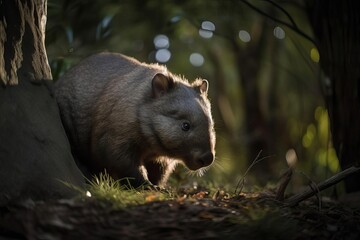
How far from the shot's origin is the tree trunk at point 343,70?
602 cm

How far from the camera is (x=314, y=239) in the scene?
4.44 metres

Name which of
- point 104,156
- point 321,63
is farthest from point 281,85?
point 104,156

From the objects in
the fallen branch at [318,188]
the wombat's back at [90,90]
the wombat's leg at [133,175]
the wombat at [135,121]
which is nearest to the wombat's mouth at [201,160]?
the wombat at [135,121]

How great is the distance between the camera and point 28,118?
4.88 m

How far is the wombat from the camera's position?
6.11 m

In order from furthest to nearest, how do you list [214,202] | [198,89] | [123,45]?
[123,45], [198,89], [214,202]

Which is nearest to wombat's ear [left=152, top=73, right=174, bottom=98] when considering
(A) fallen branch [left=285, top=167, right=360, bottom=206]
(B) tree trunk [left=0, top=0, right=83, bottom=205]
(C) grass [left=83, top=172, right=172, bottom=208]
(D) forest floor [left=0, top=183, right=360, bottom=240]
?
(B) tree trunk [left=0, top=0, right=83, bottom=205]

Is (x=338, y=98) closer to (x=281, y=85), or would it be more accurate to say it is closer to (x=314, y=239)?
(x=314, y=239)

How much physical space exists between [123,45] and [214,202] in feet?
23.8

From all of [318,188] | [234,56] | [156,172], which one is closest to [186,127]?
[156,172]

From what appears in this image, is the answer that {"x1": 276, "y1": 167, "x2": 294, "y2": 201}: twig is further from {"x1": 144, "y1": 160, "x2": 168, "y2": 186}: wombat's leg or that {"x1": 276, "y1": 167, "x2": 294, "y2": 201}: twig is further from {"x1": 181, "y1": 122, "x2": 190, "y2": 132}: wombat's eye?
{"x1": 144, "y1": 160, "x2": 168, "y2": 186}: wombat's leg

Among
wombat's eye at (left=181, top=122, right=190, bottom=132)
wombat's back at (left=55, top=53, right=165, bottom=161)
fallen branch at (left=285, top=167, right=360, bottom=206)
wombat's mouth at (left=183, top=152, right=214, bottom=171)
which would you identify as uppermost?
wombat's back at (left=55, top=53, right=165, bottom=161)

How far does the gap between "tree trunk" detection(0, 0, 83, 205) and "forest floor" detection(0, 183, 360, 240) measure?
26 centimetres

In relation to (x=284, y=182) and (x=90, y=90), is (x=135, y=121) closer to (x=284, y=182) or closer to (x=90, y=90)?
(x=90, y=90)
